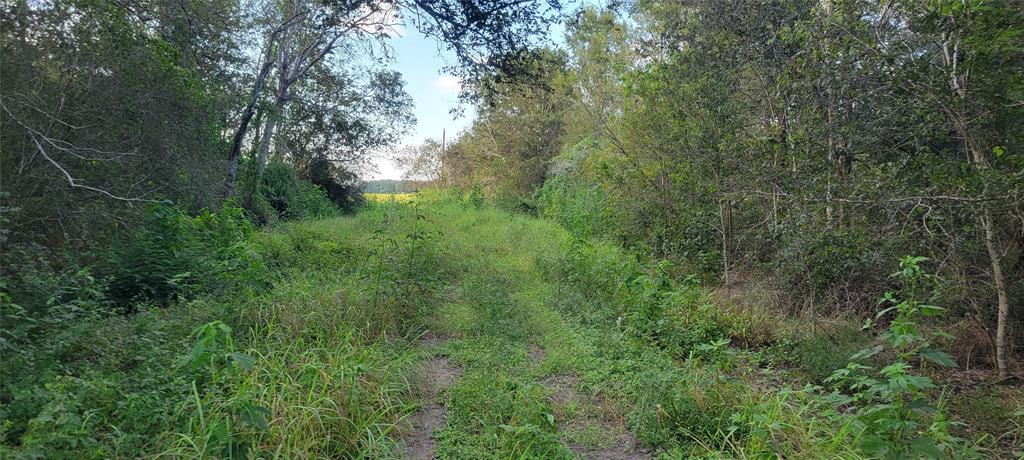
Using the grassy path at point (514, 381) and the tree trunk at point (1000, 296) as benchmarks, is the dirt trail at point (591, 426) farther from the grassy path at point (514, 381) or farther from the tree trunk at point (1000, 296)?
the tree trunk at point (1000, 296)

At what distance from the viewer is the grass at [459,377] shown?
297 cm

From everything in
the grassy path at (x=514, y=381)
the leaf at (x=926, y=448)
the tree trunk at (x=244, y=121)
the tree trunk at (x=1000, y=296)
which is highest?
the tree trunk at (x=244, y=121)

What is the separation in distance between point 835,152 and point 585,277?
11.0ft

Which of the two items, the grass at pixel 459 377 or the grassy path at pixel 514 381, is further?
the grassy path at pixel 514 381

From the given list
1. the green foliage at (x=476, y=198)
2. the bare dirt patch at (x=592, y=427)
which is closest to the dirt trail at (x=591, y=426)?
the bare dirt patch at (x=592, y=427)

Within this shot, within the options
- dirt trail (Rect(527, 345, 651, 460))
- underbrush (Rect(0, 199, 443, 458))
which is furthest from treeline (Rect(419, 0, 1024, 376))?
underbrush (Rect(0, 199, 443, 458))

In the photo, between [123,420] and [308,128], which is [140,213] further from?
[308,128]

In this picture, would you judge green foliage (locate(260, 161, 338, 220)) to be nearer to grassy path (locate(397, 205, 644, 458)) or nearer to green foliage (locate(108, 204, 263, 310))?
green foliage (locate(108, 204, 263, 310))

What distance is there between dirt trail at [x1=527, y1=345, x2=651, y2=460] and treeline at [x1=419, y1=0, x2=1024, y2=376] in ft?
6.54

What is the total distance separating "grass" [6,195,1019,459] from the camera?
2973 mm

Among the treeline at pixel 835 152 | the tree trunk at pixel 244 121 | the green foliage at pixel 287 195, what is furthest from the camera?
the green foliage at pixel 287 195

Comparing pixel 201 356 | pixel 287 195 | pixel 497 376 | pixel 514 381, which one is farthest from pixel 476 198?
pixel 201 356

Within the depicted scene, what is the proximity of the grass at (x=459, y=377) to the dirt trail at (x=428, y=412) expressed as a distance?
0.23 ft

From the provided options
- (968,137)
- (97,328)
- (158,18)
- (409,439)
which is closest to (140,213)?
(97,328)
